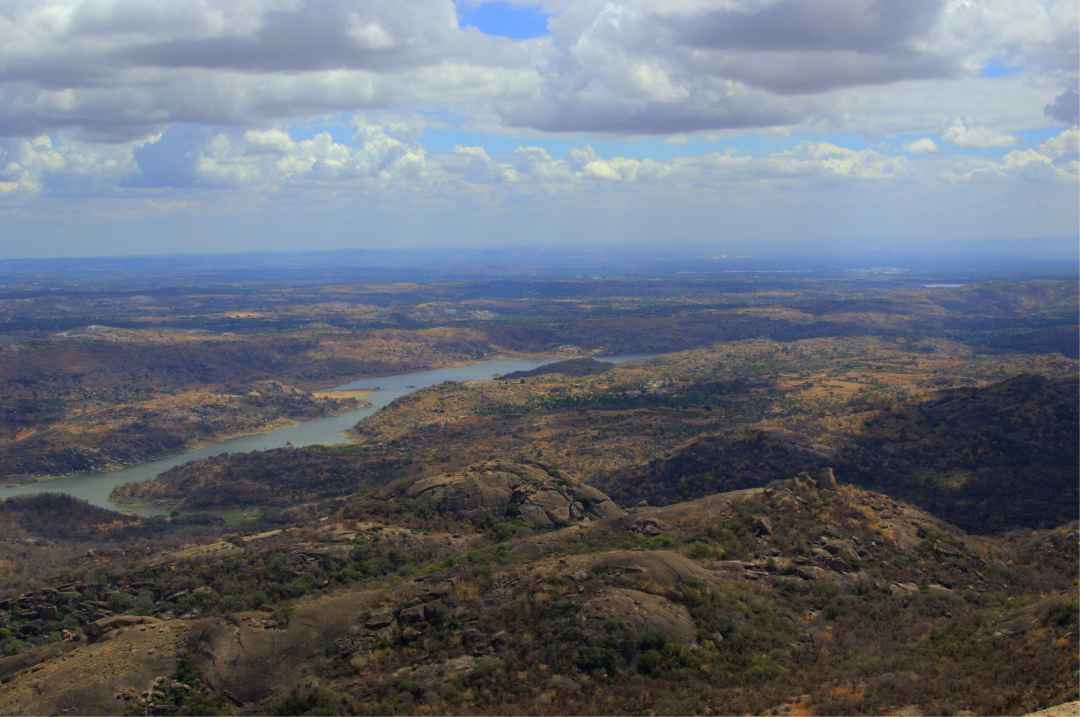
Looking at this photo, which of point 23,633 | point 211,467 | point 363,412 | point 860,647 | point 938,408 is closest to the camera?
point 860,647

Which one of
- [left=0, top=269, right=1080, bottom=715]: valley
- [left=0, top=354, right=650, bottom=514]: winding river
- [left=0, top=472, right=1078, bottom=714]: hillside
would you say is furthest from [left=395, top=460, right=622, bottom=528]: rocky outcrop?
[left=0, top=354, right=650, bottom=514]: winding river

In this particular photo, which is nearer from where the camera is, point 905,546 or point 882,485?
point 905,546

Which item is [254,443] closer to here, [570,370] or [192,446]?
[192,446]

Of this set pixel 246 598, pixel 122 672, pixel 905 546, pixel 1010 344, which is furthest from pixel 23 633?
pixel 1010 344

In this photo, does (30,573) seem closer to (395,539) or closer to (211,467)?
(395,539)

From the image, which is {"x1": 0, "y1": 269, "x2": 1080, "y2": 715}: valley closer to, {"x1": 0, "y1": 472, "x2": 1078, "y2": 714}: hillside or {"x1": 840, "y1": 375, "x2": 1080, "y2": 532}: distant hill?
{"x1": 0, "y1": 472, "x2": 1078, "y2": 714}: hillside

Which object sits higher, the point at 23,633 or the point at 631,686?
the point at 631,686

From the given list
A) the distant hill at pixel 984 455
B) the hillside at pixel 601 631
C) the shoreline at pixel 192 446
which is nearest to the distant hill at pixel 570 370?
the shoreline at pixel 192 446
